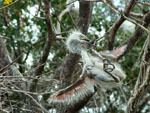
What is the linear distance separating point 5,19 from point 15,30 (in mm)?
355

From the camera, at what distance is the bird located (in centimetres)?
362

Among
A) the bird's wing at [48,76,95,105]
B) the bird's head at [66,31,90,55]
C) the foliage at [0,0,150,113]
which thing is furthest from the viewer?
the foliage at [0,0,150,113]

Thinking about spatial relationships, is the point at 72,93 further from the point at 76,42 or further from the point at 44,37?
the point at 44,37

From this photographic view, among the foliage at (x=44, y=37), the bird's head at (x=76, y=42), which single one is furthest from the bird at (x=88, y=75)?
the foliage at (x=44, y=37)

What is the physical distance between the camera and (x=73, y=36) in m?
4.50

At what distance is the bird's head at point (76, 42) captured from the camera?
4400mm

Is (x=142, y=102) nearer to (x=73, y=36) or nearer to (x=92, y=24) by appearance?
(x=92, y=24)

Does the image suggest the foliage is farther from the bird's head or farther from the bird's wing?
the bird's wing

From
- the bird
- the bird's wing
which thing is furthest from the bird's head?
the bird's wing

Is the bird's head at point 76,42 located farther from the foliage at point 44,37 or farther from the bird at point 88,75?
the foliage at point 44,37

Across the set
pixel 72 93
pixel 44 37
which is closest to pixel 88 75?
pixel 72 93

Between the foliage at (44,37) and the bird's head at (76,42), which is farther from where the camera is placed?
the foliage at (44,37)

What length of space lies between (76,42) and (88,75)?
33.2 inches

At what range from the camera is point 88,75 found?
3824 millimetres
